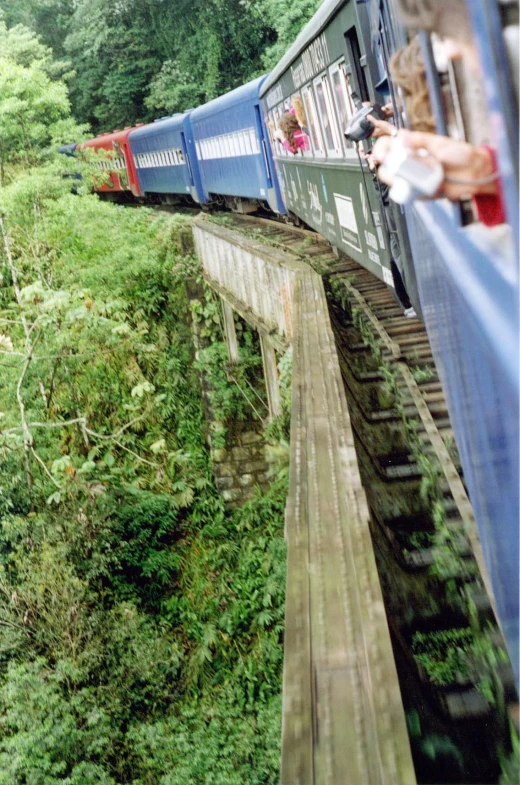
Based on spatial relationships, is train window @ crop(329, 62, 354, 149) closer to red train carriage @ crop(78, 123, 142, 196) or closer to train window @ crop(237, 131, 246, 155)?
train window @ crop(237, 131, 246, 155)

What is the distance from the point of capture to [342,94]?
7.16 metres

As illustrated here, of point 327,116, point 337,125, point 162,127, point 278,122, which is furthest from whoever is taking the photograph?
point 162,127

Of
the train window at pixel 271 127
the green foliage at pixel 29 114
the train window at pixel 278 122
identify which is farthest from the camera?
the green foliage at pixel 29 114

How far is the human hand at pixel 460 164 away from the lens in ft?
5.08

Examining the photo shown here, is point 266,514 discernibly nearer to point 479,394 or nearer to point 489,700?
point 489,700

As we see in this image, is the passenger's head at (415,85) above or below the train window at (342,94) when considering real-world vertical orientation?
below

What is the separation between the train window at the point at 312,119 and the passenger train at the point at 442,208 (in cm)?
2

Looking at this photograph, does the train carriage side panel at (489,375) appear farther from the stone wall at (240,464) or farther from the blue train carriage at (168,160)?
the blue train carriage at (168,160)

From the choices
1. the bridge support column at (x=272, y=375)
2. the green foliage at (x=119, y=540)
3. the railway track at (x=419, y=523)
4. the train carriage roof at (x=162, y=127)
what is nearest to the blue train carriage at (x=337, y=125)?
the railway track at (x=419, y=523)

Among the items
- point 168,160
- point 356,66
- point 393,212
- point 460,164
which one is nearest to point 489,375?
point 460,164

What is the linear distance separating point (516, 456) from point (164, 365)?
1818 centimetres

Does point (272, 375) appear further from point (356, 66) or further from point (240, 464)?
point (356, 66)

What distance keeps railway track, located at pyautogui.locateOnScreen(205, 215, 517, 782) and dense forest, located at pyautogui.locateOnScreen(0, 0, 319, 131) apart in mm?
25969

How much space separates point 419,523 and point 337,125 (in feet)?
13.5
